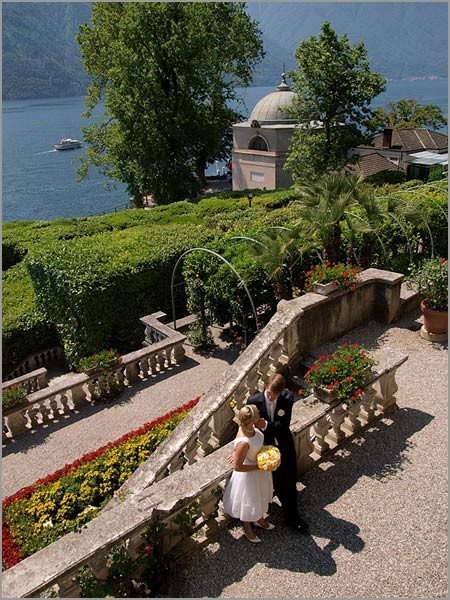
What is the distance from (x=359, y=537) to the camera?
5793 mm

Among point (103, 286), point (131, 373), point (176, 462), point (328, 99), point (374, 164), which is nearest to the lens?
point (176, 462)

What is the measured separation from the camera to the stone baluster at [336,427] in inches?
275

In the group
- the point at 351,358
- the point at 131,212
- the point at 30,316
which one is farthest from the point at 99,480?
the point at 131,212

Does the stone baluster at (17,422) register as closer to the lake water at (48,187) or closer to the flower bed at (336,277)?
the flower bed at (336,277)

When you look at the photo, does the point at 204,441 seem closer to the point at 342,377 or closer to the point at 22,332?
the point at 342,377

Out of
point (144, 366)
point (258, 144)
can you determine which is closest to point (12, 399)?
point (144, 366)

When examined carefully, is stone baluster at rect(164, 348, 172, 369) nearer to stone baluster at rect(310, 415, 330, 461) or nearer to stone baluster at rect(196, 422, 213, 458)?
stone baluster at rect(196, 422, 213, 458)

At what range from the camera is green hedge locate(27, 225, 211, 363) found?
1357 centimetres

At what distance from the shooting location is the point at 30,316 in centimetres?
1622

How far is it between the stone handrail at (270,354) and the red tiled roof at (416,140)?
37.8 meters

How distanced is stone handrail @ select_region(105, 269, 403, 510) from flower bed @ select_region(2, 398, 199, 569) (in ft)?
2.99

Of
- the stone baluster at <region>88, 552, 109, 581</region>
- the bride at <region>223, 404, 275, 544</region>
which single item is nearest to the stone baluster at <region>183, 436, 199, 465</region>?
the bride at <region>223, 404, 275, 544</region>

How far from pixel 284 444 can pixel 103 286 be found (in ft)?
29.1

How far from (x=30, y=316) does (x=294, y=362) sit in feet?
33.9
